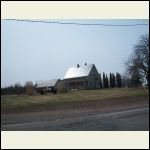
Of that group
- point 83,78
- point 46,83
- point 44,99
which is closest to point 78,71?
point 83,78

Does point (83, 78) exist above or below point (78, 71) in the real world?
below

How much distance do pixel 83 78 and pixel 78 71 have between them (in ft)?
13.4

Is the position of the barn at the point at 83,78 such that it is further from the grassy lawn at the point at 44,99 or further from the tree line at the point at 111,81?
the grassy lawn at the point at 44,99

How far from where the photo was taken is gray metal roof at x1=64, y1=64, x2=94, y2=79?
72.2m

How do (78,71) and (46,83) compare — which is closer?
(78,71)

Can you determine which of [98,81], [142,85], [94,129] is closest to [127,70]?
[142,85]

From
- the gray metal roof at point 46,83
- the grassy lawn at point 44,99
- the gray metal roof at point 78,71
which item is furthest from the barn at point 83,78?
the grassy lawn at point 44,99

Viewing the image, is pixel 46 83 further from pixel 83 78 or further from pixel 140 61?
pixel 140 61

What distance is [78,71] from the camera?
7494cm

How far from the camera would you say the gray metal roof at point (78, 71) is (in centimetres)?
7219

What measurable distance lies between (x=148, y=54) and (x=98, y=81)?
21.6 metres

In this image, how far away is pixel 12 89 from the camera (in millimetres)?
53875

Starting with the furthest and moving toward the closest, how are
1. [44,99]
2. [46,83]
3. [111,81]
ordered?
1. [46,83]
2. [111,81]
3. [44,99]

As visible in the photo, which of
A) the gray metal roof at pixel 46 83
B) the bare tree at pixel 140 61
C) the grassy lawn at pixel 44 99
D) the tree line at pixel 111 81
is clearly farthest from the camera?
the gray metal roof at pixel 46 83
